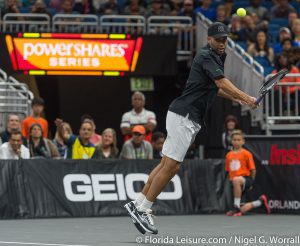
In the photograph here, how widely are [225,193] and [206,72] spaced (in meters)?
6.09

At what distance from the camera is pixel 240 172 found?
1656 centimetres

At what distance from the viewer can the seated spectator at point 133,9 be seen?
24156mm

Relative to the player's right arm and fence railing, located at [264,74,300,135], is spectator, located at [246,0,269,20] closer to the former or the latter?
fence railing, located at [264,74,300,135]

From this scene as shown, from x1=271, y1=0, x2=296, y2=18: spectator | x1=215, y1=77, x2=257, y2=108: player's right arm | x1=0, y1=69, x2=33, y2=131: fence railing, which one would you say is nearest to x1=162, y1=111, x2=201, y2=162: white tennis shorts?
x1=215, y1=77, x2=257, y2=108: player's right arm

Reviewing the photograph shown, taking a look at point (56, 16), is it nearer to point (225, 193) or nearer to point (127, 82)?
point (127, 82)

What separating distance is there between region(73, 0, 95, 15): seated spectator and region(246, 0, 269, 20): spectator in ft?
12.9

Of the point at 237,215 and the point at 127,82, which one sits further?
the point at 127,82

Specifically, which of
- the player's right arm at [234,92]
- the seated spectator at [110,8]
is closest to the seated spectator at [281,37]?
the seated spectator at [110,8]

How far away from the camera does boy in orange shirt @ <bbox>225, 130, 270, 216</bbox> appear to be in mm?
16281

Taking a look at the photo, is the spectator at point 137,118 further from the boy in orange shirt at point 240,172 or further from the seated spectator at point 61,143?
the boy in orange shirt at point 240,172

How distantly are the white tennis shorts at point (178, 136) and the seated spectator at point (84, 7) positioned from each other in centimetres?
1319

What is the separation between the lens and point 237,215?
16.1 metres

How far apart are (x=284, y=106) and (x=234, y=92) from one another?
366 inches

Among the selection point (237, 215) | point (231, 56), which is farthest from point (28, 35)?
point (237, 215)
